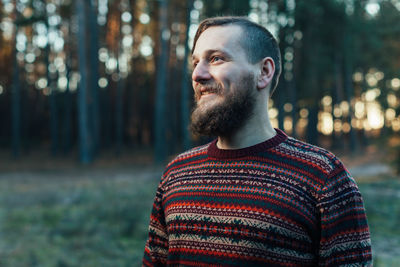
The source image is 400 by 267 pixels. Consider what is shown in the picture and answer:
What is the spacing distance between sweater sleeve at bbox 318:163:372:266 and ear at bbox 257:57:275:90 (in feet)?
1.98

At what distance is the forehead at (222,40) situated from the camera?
210cm

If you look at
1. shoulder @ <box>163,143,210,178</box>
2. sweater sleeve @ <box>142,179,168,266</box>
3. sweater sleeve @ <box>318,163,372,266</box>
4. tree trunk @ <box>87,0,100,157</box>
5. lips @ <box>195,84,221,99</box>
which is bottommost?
sweater sleeve @ <box>142,179,168,266</box>

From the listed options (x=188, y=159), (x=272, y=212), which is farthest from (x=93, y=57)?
(x=272, y=212)

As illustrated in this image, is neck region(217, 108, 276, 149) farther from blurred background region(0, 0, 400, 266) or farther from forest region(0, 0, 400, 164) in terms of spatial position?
forest region(0, 0, 400, 164)

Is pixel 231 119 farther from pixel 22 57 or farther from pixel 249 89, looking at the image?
pixel 22 57

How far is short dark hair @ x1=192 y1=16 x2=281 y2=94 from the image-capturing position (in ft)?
6.93

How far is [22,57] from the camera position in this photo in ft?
117

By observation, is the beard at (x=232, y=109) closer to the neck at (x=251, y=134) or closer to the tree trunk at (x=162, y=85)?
the neck at (x=251, y=134)

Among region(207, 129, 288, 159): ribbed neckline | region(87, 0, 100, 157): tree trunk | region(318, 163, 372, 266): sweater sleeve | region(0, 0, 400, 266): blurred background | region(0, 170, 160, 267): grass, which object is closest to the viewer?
region(318, 163, 372, 266): sweater sleeve

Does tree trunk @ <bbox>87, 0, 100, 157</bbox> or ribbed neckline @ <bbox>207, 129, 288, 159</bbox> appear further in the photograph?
tree trunk @ <bbox>87, 0, 100, 157</bbox>

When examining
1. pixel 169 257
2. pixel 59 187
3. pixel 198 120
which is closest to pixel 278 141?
pixel 198 120

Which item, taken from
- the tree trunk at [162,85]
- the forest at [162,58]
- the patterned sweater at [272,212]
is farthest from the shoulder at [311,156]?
the tree trunk at [162,85]

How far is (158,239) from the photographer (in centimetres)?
236

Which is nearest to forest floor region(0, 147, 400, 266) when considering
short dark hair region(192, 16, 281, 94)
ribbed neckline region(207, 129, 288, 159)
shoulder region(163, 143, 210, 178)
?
shoulder region(163, 143, 210, 178)
